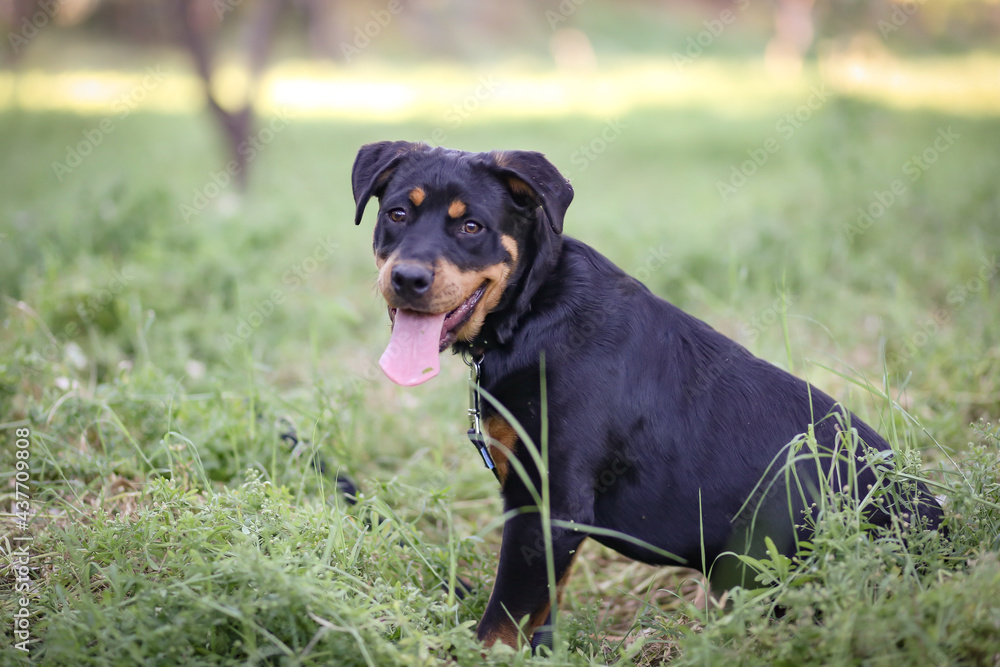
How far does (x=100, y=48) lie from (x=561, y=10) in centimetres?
Result: 1681

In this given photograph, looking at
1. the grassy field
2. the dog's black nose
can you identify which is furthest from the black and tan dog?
the grassy field

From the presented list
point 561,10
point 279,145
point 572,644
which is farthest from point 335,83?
point 572,644

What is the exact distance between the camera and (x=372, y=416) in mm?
4152

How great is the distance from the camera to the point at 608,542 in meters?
2.81

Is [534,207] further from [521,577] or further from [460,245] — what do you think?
[521,577]

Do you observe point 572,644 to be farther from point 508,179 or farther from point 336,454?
point 508,179

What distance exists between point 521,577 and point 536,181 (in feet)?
4.86

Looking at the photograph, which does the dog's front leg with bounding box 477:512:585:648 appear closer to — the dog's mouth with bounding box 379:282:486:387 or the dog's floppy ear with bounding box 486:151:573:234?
the dog's mouth with bounding box 379:282:486:387

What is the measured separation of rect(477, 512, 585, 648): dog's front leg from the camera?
99.1 inches

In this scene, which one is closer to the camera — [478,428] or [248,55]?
[478,428]

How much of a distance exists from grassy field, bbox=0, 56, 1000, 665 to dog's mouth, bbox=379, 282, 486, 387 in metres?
0.58

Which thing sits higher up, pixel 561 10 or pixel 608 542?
pixel 561 10

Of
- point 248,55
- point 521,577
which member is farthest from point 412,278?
point 248,55

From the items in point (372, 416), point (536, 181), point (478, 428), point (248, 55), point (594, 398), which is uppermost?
point (248, 55)
